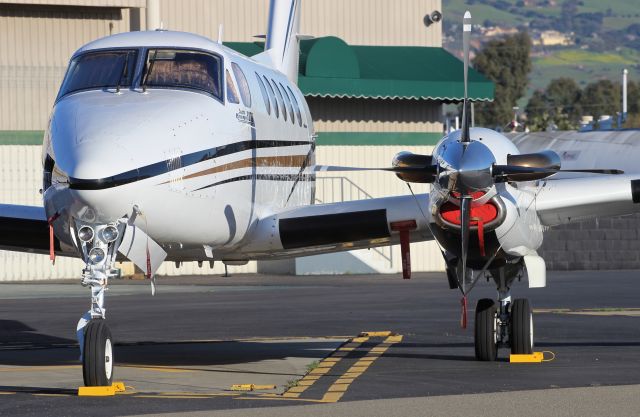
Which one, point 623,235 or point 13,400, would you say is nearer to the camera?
point 13,400

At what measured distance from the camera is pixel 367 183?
3912 cm

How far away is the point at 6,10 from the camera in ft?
127

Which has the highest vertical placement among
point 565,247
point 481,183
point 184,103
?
point 184,103

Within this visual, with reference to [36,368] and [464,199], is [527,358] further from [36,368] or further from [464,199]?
[36,368]

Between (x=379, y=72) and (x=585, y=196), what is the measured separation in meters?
26.4

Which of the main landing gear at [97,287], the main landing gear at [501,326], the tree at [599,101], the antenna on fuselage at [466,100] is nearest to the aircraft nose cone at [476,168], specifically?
the antenna on fuselage at [466,100]

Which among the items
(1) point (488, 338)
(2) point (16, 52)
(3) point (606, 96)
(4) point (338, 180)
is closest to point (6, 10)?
(2) point (16, 52)

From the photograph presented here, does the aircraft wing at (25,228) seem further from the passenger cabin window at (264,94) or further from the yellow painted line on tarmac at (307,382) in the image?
the yellow painted line on tarmac at (307,382)

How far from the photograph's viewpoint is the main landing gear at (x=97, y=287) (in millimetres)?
13008

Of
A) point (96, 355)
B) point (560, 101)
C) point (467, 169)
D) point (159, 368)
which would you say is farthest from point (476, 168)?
point (560, 101)

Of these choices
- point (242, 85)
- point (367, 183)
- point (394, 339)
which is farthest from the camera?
point (367, 183)

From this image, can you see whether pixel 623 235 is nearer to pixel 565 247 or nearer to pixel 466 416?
pixel 565 247

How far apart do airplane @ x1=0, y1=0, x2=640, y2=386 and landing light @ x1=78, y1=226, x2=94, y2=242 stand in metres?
0.01

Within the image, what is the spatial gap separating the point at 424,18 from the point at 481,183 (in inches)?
1224
